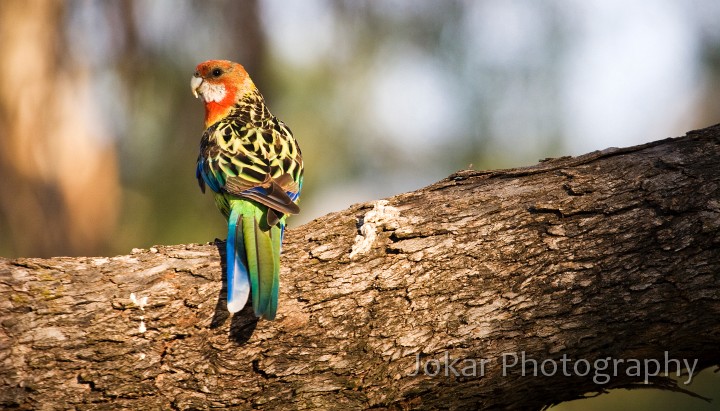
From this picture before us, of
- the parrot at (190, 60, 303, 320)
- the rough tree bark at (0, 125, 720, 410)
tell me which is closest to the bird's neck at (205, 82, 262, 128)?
the parrot at (190, 60, 303, 320)

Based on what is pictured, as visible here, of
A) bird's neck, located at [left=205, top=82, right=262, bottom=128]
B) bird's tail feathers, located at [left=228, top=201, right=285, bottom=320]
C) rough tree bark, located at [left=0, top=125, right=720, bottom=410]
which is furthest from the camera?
bird's neck, located at [left=205, top=82, right=262, bottom=128]

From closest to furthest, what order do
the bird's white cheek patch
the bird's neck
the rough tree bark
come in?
the rough tree bark < the bird's neck < the bird's white cheek patch

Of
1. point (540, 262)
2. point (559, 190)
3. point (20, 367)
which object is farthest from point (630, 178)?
point (20, 367)

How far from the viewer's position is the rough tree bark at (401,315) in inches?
117

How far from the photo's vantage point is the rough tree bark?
297cm

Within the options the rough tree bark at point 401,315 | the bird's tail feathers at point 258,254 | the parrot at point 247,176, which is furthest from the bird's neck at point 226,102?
the rough tree bark at point 401,315

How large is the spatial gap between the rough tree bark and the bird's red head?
7.59ft

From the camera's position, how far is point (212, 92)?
560cm

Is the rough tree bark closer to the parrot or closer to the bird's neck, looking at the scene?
the parrot

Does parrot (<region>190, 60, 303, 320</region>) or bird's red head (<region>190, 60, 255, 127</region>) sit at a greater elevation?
bird's red head (<region>190, 60, 255, 127</region>)

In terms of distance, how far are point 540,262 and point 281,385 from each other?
1.21 metres

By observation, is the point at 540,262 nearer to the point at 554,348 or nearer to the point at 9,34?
the point at 554,348

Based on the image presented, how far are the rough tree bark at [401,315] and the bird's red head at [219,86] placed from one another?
7.59 feet

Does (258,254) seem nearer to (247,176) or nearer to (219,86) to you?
(247,176)
